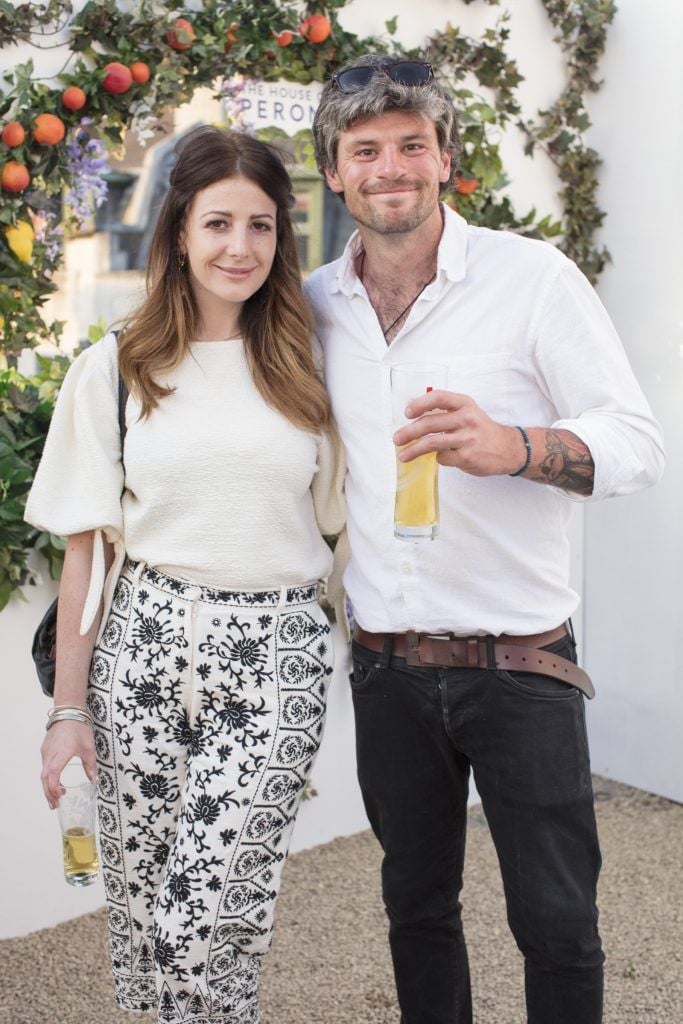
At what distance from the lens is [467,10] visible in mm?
3998

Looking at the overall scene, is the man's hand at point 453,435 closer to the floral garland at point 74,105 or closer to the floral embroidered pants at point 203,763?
the floral embroidered pants at point 203,763

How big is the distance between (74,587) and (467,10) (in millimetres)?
2822

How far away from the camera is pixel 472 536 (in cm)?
205

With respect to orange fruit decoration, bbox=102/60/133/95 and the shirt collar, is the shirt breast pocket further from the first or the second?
orange fruit decoration, bbox=102/60/133/95

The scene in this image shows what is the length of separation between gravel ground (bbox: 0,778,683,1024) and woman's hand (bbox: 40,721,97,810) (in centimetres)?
122

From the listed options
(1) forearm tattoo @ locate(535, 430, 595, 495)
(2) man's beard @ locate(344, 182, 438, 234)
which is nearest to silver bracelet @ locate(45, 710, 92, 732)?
(1) forearm tattoo @ locate(535, 430, 595, 495)

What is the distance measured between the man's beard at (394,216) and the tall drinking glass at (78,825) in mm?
1141

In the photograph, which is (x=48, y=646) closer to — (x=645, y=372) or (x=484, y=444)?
(x=484, y=444)

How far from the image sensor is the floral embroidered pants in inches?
80.4

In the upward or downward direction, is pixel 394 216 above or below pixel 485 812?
above

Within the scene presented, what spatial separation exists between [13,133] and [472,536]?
1.76 m

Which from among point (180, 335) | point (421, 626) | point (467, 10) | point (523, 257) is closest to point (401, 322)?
point (523, 257)

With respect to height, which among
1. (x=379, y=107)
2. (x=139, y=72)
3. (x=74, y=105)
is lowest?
(x=379, y=107)

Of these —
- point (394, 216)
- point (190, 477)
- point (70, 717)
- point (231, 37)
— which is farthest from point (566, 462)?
point (231, 37)
